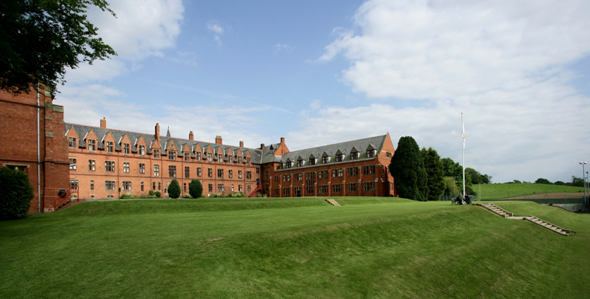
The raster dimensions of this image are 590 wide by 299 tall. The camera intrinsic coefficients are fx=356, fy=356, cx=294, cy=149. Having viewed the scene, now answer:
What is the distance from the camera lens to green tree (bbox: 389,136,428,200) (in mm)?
60719

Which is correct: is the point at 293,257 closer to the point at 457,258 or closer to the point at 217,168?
the point at 457,258

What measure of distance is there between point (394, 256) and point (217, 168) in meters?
63.3

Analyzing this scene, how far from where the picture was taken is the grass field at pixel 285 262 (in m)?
10.4

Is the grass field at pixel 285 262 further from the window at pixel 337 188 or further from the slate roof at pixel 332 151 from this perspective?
the window at pixel 337 188

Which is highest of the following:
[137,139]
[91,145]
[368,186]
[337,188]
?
[137,139]

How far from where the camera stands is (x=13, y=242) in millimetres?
15336

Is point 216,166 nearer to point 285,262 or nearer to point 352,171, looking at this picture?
point 352,171

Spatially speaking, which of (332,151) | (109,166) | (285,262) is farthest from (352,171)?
(285,262)

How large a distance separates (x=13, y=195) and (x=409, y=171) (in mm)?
53017

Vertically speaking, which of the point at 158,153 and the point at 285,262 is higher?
the point at 158,153

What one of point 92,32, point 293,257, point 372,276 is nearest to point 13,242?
Result: point 92,32

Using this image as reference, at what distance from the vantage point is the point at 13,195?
24.5 m

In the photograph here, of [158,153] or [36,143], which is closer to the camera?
[36,143]

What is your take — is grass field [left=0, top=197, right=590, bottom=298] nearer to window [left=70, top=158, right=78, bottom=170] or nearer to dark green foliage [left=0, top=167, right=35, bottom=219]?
dark green foliage [left=0, top=167, right=35, bottom=219]
